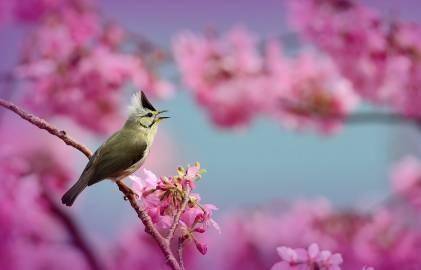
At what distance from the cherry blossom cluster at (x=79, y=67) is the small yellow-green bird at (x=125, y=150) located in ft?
3.13

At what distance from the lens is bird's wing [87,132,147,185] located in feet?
2.51

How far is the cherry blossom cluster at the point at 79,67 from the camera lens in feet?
5.74

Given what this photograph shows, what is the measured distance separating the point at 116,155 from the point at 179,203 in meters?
0.11

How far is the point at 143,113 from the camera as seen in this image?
0.82m

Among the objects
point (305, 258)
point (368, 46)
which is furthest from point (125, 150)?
point (368, 46)

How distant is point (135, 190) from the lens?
721mm

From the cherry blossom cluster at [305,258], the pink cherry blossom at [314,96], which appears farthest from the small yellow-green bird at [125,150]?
the pink cherry blossom at [314,96]

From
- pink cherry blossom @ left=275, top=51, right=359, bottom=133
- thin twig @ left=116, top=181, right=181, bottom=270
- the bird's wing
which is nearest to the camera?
thin twig @ left=116, top=181, right=181, bottom=270

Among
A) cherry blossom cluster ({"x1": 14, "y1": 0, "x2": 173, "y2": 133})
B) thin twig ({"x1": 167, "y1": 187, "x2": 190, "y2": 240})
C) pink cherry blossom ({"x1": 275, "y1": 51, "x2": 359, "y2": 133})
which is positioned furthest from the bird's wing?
pink cherry blossom ({"x1": 275, "y1": 51, "x2": 359, "y2": 133})

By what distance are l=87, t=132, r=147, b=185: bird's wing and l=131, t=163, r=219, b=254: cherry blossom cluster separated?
58 mm

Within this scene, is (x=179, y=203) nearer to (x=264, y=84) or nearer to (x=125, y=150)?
(x=125, y=150)

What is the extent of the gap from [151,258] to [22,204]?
0.58 m

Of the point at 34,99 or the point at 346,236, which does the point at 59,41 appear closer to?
the point at 34,99

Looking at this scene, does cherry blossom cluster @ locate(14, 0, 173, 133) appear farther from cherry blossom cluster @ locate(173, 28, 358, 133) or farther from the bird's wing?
the bird's wing
